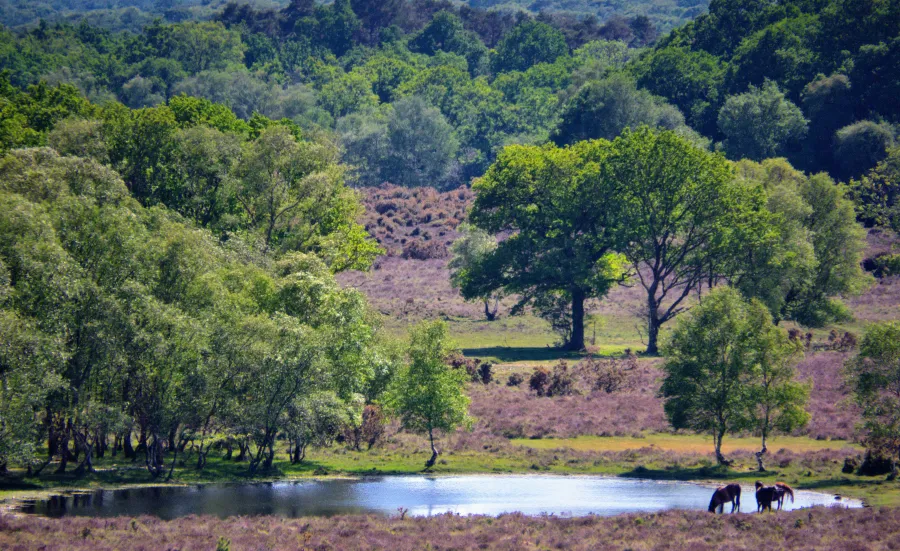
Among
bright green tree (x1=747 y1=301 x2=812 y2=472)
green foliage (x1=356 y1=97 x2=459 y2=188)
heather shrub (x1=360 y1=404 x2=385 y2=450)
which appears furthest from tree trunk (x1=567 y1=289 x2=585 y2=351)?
green foliage (x1=356 y1=97 x2=459 y2=188)

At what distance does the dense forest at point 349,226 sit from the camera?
157 feet

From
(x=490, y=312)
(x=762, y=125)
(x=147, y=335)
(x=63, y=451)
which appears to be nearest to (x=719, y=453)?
(x=147, y=335)

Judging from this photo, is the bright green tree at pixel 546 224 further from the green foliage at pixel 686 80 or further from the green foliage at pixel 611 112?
the green foliage at pixel 686 80

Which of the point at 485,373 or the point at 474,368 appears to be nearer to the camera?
the point at 485,373

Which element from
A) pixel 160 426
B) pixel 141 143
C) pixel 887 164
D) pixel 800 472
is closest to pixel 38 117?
pixel 141 143

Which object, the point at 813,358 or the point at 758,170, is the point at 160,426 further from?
the point at 758,170

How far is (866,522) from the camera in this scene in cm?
3816

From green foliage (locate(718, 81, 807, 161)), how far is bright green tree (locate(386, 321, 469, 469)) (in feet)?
291

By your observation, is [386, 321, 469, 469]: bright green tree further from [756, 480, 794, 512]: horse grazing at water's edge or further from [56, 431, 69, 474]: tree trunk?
[756, 480, 794, 512]: horse grazing at water's edge

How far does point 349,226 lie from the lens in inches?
3324

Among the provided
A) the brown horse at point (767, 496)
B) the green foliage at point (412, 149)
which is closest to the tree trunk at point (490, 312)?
the brown horse at point (767, 496)

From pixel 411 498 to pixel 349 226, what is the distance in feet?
136

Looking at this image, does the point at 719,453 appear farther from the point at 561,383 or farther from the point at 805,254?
the point at 805,254

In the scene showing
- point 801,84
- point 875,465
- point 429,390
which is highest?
point 801,84
